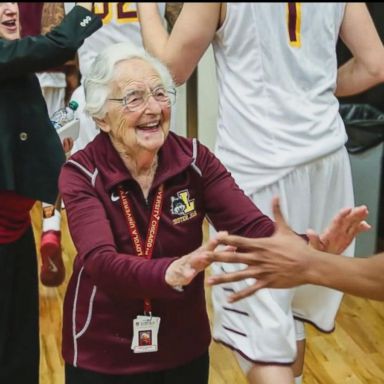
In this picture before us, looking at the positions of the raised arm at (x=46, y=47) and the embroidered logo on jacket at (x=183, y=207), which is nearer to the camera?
the embroidered logo on jacket at (x=183, y=207)

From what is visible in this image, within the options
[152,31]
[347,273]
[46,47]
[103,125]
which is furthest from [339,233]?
[46,47]

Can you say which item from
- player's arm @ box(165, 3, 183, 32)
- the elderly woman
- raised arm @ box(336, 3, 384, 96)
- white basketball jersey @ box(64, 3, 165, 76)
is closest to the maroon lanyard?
the elderly woman

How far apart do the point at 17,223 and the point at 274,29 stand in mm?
972

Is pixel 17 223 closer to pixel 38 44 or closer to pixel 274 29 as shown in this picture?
pixel 38 44

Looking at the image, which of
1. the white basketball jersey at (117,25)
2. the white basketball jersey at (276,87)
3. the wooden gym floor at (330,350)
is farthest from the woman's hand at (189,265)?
the white basketball jersey at (117,25)

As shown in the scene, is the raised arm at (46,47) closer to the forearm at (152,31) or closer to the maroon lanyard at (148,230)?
the forearm at (152,31)

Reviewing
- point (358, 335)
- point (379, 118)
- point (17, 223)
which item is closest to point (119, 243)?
point (17, 223)

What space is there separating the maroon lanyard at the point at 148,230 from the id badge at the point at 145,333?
3 cm

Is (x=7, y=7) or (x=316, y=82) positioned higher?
(x=7, y=7)

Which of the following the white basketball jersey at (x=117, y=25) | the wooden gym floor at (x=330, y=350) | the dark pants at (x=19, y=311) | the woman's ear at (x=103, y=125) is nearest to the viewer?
the woman's ear at (x=103, y=125)

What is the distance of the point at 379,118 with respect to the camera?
4508 millimetres

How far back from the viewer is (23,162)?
2.49 meters

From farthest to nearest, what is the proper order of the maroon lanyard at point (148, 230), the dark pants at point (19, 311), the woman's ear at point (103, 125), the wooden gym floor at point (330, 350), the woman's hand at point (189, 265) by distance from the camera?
the wooden gym floor at point (330, 350)
the dark pants at point (19, 311)
the woman's ear at point (103, 125)
the maroon lanyard at point (148, 230)
the woman's hand at point (189, 265)

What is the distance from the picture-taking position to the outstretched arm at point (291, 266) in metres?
1.68
